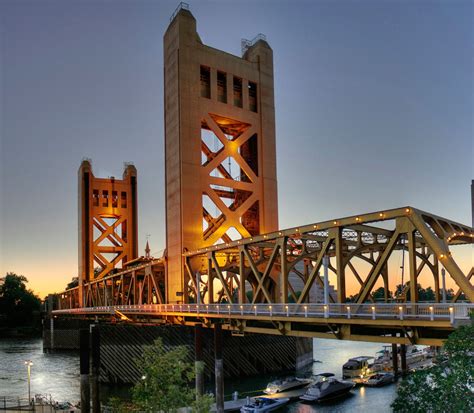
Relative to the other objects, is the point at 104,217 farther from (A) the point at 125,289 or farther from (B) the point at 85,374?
(B) the point at 85,374

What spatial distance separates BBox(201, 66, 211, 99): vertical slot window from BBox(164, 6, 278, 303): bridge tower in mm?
109

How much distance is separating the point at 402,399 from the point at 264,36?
188 ft

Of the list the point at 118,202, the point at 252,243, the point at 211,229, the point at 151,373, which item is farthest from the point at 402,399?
the point at 118,202

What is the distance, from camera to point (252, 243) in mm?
42000

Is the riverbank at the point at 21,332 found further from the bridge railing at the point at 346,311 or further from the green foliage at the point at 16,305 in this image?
the bridge railing at the point at 346,311

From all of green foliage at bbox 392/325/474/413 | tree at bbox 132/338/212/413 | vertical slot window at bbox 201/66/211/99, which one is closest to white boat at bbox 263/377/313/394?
tree at bbox 132/338/212/413

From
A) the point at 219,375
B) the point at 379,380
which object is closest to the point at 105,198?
the point at 379,380

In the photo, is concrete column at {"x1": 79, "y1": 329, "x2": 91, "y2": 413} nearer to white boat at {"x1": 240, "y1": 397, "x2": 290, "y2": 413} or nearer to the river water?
white boat at {"x1": 240, "y1": 397, "x2": 290, "y2": 413}

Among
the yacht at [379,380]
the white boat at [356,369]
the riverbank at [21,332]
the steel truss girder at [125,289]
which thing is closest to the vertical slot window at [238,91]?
the steel truss girder at [125,289]

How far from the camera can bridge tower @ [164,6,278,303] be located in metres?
60.2

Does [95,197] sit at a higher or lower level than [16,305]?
higher

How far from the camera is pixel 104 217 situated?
13175 cm

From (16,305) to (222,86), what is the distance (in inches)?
5081

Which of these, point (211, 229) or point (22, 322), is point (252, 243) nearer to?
point (211, 229)
